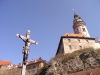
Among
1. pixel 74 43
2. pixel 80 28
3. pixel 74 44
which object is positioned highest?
pixel 80 28

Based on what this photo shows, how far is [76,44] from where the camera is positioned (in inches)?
1788

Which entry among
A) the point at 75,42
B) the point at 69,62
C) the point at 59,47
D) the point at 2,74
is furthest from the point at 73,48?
the point at 2,74

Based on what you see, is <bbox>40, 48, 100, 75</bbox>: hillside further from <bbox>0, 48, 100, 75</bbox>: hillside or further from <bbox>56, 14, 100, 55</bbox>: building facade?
<bbox>56, 14, 100, 55</bbox>: building facade

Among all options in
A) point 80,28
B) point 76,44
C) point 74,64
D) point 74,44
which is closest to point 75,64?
point 74,64

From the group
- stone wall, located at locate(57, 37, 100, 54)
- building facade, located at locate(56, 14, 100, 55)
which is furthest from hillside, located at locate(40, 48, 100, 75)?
stone wall, located at locate(57, 37, 100, 54)

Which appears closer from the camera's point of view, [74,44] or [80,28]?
[74,44]

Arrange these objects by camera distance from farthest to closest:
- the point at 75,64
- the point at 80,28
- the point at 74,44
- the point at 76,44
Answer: the point at 80,28, the point at 76,44, the point at 74,44, the point at 75,64

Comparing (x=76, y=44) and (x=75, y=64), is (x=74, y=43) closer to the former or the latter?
(x=76, y=44)

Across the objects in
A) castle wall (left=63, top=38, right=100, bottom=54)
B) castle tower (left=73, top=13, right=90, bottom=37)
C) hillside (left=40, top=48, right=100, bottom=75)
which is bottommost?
hillside (left=40, top=48, right=100, bottom=75)

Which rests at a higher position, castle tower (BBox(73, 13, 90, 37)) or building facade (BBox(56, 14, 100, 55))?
castle tower (BBox(73, 13, 90, 37))

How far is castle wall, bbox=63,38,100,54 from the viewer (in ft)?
143

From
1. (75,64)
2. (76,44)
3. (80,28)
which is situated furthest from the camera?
(80,28)

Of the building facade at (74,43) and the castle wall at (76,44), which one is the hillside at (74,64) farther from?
the castle wall at (76,44)

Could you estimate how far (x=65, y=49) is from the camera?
42.8m
